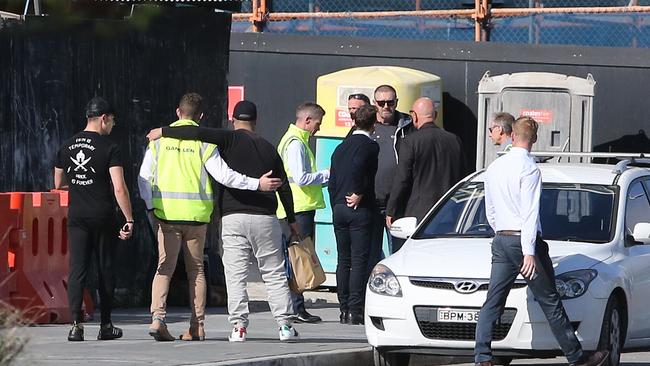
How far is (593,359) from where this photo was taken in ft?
34.7

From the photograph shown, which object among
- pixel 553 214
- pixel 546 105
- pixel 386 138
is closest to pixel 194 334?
pixel 553 214

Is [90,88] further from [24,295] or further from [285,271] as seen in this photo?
[285,271]

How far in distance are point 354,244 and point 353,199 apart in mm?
406

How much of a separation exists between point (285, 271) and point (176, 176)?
1.07 metres

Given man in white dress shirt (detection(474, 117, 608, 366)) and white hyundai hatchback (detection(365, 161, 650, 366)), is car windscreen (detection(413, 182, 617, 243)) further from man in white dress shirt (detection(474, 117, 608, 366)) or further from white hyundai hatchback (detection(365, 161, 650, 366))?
man in white dress shirt (detection(474, 117, 608, 366))

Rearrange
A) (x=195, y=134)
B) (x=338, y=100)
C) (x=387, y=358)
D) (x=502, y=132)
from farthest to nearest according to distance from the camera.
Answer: (x=338, y=100) < (x=502, y=132) < (x=195, y=134) < (x=387, y=358)

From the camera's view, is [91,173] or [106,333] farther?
[106,333]

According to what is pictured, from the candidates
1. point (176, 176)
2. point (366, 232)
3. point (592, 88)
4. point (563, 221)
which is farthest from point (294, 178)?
point (592, 88)

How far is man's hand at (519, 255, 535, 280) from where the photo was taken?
10398mm

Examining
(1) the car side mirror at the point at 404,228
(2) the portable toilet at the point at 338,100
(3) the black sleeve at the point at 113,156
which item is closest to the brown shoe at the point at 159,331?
(3) the black sleeve at the point at 113,156

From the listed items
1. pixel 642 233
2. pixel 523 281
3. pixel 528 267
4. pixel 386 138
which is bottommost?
pixel 523 281

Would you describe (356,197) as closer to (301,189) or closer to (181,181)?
(301,189)

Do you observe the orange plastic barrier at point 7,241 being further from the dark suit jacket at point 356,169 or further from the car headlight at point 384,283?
the car headlight at point 384,283

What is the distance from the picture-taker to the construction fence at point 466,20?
1858cm
